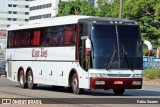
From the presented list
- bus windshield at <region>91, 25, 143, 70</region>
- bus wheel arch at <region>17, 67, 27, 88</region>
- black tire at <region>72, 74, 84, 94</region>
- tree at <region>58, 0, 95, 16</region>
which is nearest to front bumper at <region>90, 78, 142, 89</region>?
bus windshield at <region>91, 25, 143, 70</region>

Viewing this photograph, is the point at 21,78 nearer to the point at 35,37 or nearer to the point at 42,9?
the point at 35,37

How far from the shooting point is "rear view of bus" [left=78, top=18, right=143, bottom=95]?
23719 mm

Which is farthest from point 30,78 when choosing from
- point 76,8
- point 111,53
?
point 76,8

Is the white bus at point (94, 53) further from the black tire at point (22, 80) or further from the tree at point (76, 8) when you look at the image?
the tree at point (76, 8)

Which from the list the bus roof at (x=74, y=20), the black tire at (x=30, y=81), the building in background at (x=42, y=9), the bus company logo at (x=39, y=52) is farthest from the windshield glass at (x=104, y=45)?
the building in background at (x=42, y=9)

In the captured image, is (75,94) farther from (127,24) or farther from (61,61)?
(127,24)

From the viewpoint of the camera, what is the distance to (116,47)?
23969mm

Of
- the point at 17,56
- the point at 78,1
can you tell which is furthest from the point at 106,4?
the point at 17,56

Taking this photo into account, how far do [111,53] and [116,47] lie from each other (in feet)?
1.17

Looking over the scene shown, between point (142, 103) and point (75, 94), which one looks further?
point (75, 94)

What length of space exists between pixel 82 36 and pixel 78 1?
90.1 meters

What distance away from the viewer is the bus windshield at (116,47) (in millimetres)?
23750

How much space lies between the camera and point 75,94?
25.1 meters

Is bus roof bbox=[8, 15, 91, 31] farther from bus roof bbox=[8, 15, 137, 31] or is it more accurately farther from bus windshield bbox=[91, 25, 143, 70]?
bus windshield bbox=[91, 25, 143, 70]
